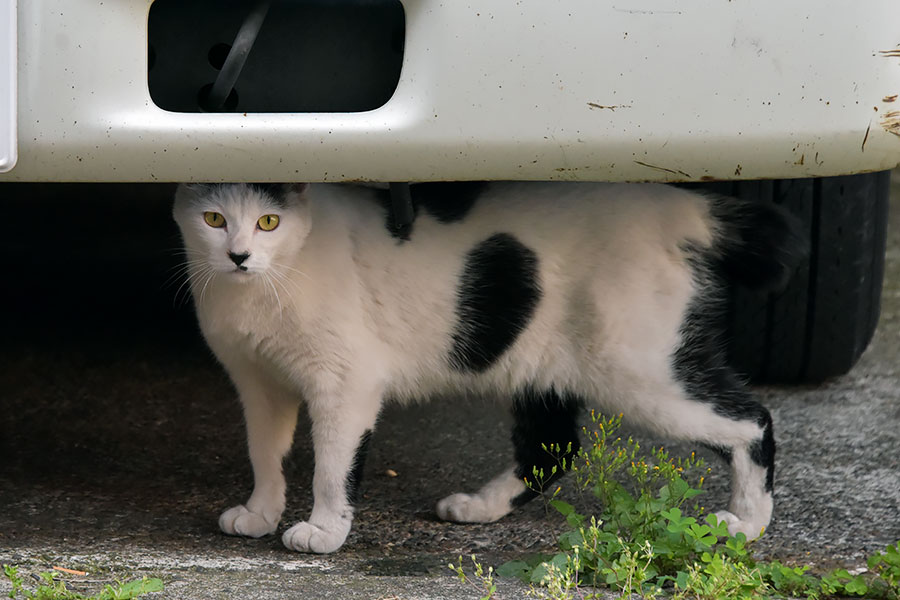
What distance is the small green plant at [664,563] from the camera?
1972 mm

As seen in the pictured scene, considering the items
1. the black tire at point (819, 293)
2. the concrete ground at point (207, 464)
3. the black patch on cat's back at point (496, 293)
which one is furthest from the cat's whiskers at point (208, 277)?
the black tire at point (819, 293)

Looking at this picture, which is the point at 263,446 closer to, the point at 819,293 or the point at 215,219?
the point at 215,219

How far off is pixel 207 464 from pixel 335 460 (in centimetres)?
64

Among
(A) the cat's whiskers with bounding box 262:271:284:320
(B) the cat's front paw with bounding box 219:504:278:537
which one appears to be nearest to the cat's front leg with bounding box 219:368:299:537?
(B) the cat's front paw with bounding box 219:504:278:537

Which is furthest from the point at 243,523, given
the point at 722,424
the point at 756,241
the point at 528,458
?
the point at 756,241

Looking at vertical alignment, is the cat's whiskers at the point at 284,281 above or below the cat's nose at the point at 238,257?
below

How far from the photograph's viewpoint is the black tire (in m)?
3.07

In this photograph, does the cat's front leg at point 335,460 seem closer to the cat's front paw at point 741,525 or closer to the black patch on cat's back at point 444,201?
the black patch on cat's back at point 444,201

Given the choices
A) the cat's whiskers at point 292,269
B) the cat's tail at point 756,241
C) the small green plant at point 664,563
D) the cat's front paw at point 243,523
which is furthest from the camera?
the cat's tail at point 756,241

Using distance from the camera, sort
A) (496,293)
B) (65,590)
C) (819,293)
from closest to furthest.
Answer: (65,590), (496,293), (819,293)

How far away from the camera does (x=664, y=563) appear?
84.4 inches

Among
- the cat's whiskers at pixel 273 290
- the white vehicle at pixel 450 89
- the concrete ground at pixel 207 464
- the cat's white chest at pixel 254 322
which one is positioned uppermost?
the white vehicle at pixel 450 89

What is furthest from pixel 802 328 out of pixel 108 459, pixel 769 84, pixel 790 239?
pixel 108 459

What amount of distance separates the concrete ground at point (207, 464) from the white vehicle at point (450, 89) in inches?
31.0
